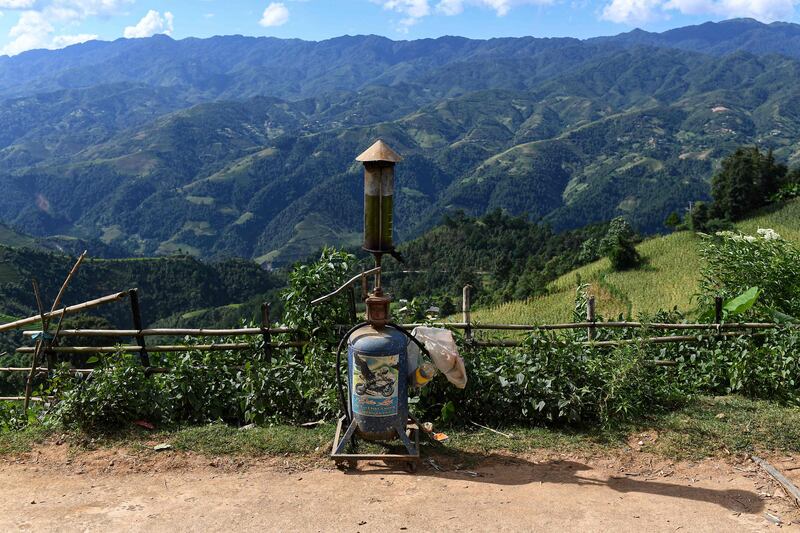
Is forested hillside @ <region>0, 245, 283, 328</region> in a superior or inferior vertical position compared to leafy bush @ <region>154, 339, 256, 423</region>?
inferior

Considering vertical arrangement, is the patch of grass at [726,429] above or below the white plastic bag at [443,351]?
below

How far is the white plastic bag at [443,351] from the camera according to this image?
5.27 meters

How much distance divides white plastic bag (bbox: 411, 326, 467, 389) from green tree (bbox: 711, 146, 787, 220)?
30.9 m

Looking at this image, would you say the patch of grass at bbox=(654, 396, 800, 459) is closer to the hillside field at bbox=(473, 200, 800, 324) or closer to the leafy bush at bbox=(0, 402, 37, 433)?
the leafy bush at bbox=(0, 402, 37, 433)

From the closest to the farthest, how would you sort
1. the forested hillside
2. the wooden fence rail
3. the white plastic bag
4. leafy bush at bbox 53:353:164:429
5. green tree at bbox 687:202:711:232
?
the white plastic bag, leafy bush at bbox 53:353:164:429, the wooden fence rail, green tree at bbox 687:202:711:232, the forested hillside

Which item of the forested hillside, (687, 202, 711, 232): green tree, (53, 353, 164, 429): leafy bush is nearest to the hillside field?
(687, 202, 711, 232): green tree

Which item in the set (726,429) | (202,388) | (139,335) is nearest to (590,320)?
(726,429)

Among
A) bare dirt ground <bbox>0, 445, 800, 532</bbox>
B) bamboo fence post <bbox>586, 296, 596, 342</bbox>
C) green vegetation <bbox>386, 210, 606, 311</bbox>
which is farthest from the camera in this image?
green vegetation <bbox>386, 210, 606, 311</bbox>

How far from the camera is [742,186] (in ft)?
106

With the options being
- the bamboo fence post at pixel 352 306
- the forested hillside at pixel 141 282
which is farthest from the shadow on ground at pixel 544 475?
the forested hillside at pixel 141 282

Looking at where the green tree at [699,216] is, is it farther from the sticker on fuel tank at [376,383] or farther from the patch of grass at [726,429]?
the sticker on fuel tank at [376,383]

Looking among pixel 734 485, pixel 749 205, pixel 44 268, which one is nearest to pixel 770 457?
pixel 734 485

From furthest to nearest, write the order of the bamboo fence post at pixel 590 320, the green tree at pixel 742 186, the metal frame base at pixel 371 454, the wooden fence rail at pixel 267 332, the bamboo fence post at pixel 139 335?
1. the green tree at pixel 742 186
2. the bamboo fence post at pixel 590 320
3. the bamboo fence post at pixel 139 335
4. the wooden fence rail at pixel 267 332
5. the metal frame base at pixel 371 454

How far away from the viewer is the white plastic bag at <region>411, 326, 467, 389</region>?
17.3ft
